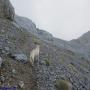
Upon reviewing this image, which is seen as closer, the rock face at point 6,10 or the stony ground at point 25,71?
the stony ground at point 25,71

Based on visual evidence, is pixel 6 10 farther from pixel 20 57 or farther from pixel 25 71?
pixel 25 71

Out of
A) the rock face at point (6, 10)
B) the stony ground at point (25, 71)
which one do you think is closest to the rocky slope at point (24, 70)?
the stony ground at point (25, 71)

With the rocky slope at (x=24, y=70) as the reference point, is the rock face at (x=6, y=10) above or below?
above

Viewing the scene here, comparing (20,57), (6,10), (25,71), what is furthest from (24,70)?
(6,10)

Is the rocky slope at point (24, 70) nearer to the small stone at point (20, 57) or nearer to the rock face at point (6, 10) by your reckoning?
the small stone at point (20, 57)

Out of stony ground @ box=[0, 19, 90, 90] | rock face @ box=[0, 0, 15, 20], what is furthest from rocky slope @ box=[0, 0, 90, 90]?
rock face @ box=[0, 0, 15, 20]

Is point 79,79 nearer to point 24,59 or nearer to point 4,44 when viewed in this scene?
point 24,59

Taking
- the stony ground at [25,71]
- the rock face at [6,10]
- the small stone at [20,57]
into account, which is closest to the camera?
the stony ground at [25,71]

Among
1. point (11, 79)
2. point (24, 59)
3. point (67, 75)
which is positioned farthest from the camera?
point (67, 75)

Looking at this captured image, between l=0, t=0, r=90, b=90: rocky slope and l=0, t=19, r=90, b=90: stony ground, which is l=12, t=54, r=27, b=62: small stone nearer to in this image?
l=0, t=0, r=90, b=90: rocky slope

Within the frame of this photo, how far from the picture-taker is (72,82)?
900 inches

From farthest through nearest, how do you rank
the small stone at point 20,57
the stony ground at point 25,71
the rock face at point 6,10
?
the rock face at point 6,10, the small stone at point 20,57, the stony ground at point 25,71

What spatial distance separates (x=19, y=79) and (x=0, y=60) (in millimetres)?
1934

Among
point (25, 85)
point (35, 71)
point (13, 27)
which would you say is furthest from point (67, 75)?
point (13, 27)
